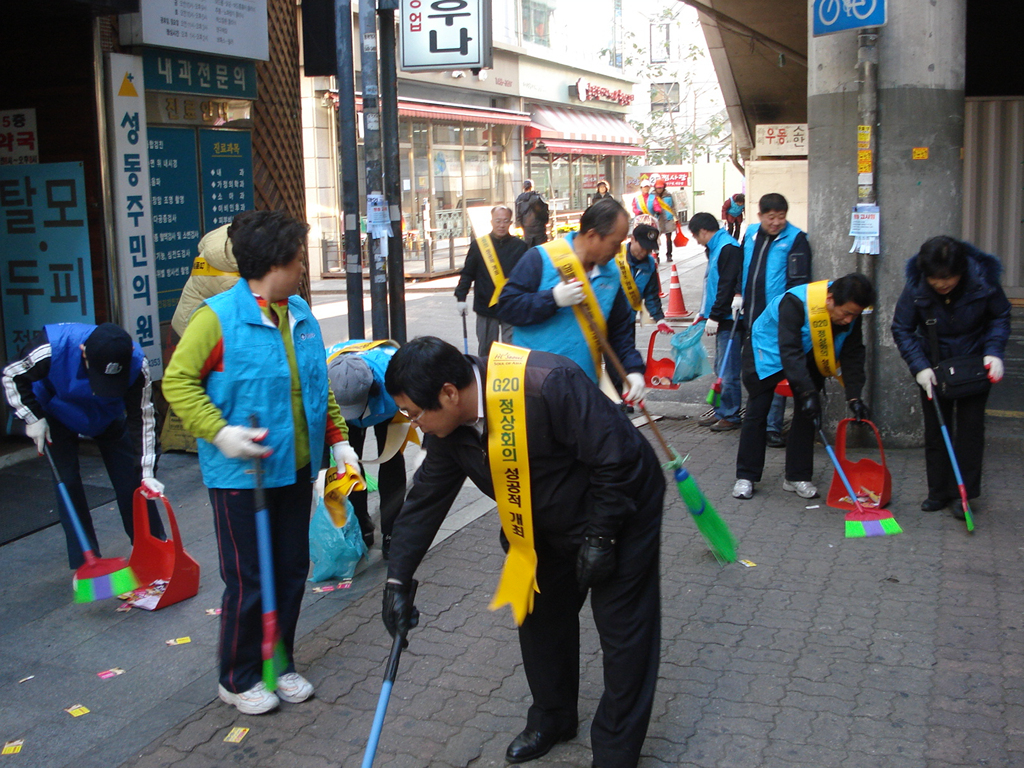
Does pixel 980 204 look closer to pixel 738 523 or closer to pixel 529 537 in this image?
pixel 738 523

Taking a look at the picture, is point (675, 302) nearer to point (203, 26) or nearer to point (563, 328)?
point (203, 26)

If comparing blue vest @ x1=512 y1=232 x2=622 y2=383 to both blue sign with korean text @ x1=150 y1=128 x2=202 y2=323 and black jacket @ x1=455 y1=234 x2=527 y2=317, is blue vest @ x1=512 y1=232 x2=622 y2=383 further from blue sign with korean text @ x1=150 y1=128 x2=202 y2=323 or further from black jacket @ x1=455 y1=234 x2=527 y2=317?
blue sign with korean text @ x1=150 y1=128 x2=202 y2=323

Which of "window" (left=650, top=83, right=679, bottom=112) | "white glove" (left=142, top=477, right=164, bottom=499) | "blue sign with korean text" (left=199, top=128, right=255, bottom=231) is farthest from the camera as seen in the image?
"window" (left=650, top=83, right=679, bottom=112)

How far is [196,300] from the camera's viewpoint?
636cm

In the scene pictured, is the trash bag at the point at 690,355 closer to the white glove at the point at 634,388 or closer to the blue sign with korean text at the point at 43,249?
the white glove at the point at 634,388

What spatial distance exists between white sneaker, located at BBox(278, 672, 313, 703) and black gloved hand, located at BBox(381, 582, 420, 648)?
0.96 metres

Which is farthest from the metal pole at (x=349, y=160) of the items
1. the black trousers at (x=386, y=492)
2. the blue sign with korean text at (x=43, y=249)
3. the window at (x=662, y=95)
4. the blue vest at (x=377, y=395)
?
the window at (x=662, y=95)

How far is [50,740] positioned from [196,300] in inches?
135

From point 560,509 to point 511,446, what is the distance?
0.89 ft

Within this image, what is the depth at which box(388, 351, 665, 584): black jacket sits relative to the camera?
2705 mm

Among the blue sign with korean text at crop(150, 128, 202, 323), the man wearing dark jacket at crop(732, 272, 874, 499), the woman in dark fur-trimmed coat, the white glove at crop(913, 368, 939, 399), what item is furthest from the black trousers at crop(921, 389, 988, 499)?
the blue sign with korean text at crop(150, 128, 202, 323)

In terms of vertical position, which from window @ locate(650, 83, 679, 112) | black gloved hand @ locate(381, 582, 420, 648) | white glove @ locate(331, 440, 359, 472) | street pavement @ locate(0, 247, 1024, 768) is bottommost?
street pavement @ locate(0, 247, 1024, 768)

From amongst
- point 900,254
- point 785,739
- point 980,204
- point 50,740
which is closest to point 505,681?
point 785,739

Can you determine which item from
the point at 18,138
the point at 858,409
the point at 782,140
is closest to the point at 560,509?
the point at 858,409
